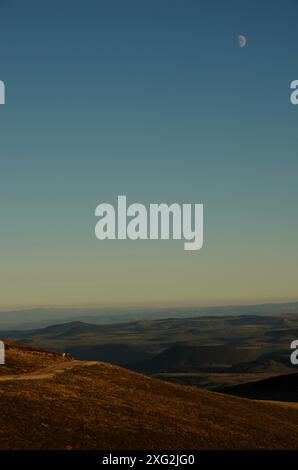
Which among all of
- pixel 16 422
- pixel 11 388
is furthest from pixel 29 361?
pixel 16 422

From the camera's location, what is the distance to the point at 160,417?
117ft

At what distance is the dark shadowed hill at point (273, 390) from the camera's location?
260 ft

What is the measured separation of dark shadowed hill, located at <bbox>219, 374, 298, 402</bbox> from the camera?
79.1m

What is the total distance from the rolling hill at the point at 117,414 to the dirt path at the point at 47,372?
62 mm

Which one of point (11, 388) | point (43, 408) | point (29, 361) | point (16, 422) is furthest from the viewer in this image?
point (29, 361)

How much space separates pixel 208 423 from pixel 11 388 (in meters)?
12.0

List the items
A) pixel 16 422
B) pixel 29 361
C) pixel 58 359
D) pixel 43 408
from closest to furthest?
1. pixel 16 422
2. pixel 43 408
3. pixel 29 361
4. pixel 58 359

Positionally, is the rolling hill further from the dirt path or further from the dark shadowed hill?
the dark shadowed hill
